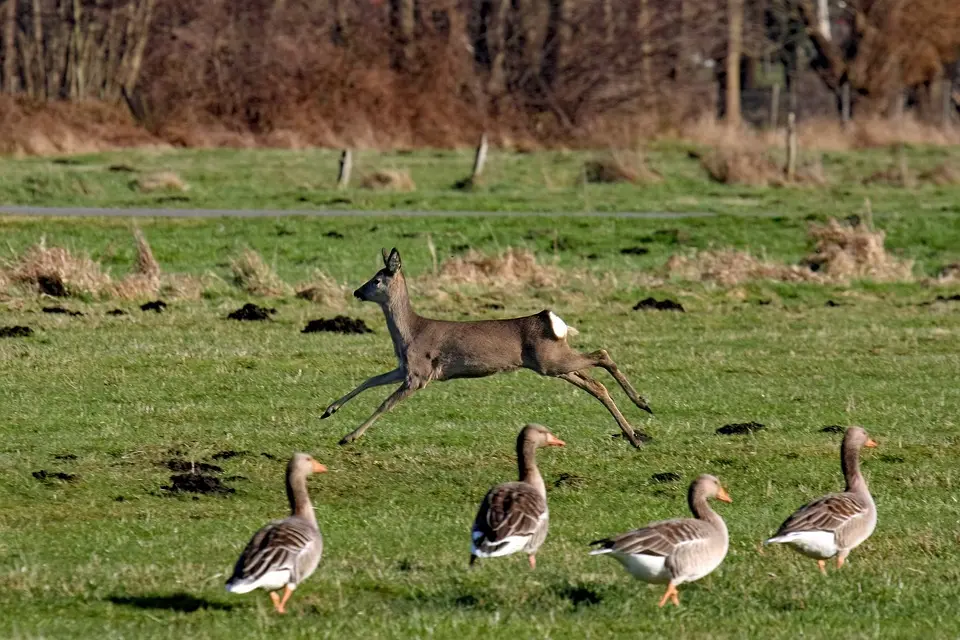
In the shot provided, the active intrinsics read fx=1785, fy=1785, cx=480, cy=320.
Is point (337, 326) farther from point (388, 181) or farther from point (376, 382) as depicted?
point (388, 181)

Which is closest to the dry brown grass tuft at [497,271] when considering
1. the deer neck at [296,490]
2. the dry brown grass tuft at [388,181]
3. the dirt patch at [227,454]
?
the dirt patch at [227,454]

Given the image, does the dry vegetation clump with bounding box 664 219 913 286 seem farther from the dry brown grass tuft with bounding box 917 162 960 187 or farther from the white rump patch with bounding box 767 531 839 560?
the white rump patch with bounding box 767 531 839 560

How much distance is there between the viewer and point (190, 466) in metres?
14.6

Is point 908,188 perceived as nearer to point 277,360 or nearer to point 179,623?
point 277,360

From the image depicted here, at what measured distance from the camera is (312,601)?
9859 mm

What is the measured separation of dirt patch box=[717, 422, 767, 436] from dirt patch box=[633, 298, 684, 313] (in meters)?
9.56

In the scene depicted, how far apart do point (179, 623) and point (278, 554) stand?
759mm

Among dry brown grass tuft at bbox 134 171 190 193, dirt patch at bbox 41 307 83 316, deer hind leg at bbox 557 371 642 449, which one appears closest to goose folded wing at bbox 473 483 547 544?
deer hind leg at bbox 557 371 642 449

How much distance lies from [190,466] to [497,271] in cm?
1463

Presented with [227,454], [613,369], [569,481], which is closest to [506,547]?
[569,481]

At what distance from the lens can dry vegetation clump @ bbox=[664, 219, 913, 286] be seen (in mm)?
29484

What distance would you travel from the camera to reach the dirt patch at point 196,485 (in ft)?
45.3

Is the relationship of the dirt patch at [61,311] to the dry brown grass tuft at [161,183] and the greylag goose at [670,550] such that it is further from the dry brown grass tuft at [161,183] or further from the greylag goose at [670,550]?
the dry brown grass tuft at [161,183]

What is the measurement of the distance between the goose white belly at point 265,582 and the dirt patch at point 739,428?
8089mm
